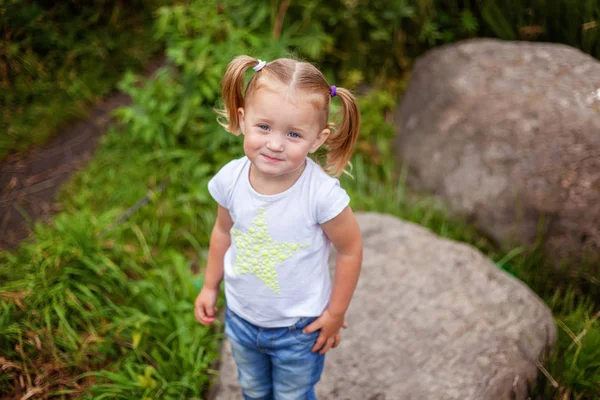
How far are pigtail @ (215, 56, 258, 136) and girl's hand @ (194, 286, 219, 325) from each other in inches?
21.9

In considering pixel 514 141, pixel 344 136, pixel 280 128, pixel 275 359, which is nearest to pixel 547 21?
pixel 514 141

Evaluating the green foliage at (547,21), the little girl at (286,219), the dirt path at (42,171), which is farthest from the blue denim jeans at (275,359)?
the green foliage at (547,21)

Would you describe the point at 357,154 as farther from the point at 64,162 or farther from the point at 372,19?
the point at 64,162

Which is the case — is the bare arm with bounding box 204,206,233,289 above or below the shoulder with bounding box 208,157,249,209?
below

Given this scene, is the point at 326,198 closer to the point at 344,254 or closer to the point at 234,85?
the point at 344,254

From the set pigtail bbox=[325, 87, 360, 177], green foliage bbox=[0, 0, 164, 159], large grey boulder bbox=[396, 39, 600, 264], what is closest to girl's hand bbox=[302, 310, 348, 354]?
pigtail bbox=[325, 87, 360, 177]

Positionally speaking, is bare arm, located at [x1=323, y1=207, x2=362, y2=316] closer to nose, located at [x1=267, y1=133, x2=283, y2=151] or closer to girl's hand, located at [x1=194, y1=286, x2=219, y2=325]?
nose, located at [x1=267, y1=133, x2=283, y2=151]

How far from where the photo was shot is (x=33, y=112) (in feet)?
11.8

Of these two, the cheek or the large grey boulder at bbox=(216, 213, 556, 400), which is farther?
the large grey boulder at bbox=(216, 213, 556, 400)

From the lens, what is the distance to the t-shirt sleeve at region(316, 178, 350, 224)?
4.57ft

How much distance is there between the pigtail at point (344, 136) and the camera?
56.3 inches

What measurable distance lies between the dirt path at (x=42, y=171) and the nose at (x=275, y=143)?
212cm

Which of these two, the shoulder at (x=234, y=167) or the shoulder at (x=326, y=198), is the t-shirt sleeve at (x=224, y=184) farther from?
the shoulder at (x=326, y=198)

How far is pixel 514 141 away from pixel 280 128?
1985mm
